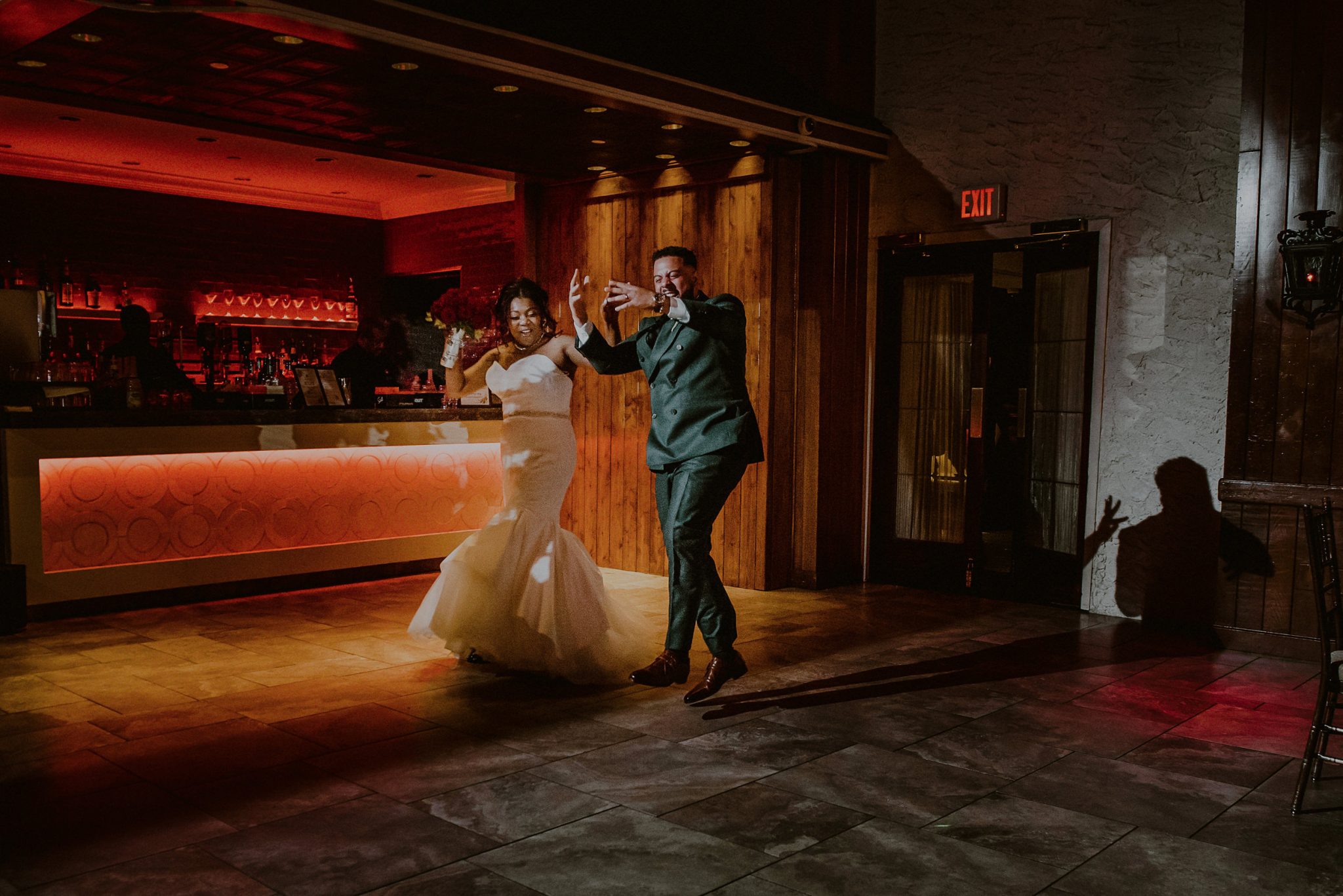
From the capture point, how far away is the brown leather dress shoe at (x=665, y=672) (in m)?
4.39

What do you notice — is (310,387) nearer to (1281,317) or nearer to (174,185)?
(174,185)

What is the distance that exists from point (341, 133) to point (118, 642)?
3370mm

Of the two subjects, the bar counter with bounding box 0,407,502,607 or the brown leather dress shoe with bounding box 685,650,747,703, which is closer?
the brown leather dress shoe with bounding box 685,650,747,703

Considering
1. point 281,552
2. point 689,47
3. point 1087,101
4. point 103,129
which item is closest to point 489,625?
point 281,552

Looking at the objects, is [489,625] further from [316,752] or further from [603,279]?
[603,279]

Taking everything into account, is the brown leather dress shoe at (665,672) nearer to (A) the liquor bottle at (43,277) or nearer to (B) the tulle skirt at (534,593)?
(B) the tulle skirt at (534,593)

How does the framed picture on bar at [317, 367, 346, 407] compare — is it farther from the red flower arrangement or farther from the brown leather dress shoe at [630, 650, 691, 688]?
the brown leather dress shoe at [630, 650, 691, 688]

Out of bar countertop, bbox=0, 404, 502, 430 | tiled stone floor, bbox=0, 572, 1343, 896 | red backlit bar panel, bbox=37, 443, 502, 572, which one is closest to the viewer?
tiled stone floor, bbox=0, 572, 1343, 896

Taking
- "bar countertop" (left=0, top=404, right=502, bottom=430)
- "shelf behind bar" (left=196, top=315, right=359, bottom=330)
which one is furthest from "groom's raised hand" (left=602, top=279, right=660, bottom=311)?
"shelf behind bar" (left=196, top=315, right=359, bottom=330)

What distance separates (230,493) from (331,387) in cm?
98

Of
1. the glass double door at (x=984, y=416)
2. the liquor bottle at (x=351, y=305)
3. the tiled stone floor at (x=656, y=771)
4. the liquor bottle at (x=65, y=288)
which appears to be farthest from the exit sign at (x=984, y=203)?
the liquor bottle at (x=65, y=288)

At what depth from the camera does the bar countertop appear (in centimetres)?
553

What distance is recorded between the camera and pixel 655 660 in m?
4.45

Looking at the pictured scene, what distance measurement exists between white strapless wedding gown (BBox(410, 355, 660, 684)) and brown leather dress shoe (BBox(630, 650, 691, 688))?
0.21 m
